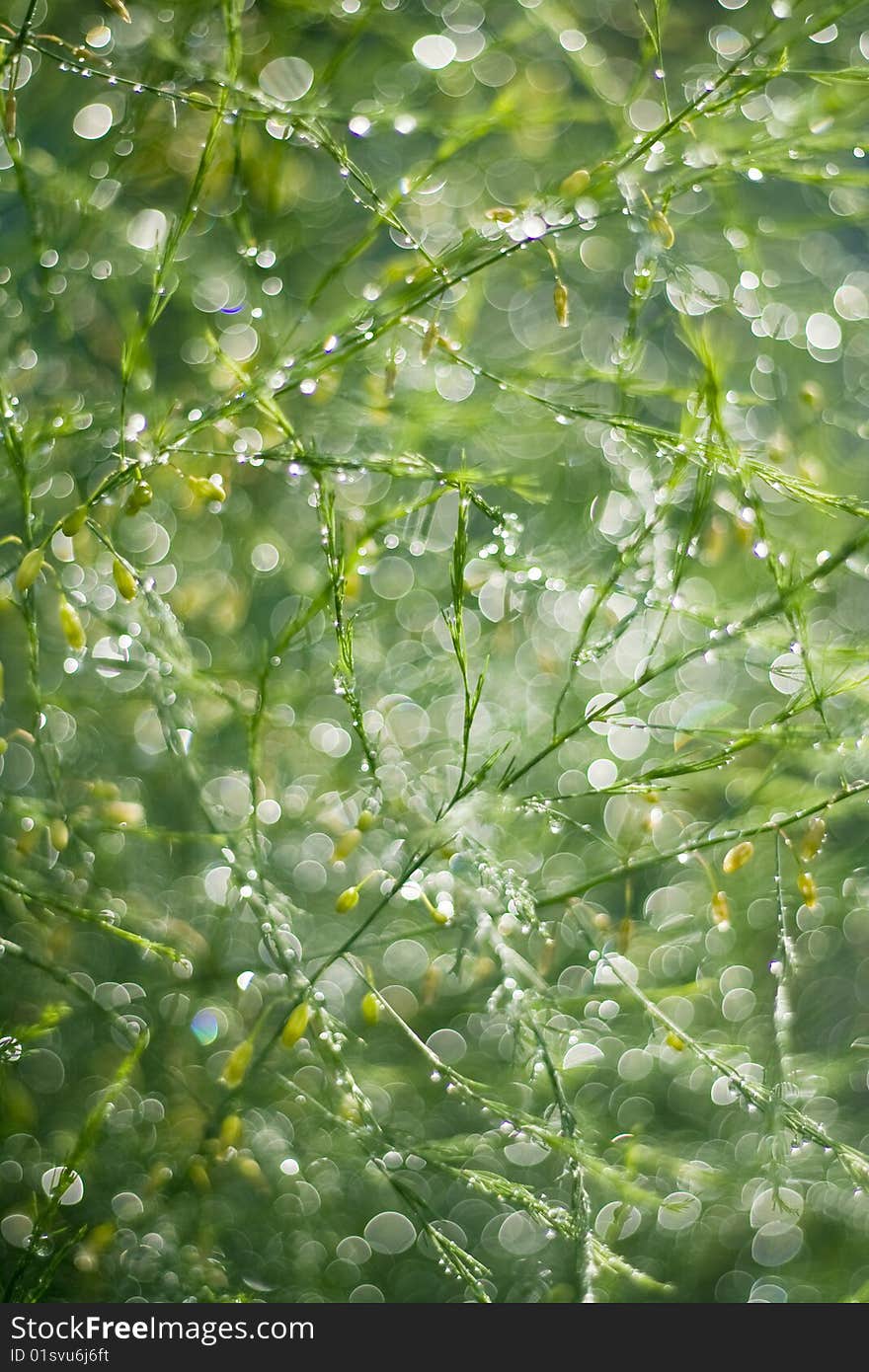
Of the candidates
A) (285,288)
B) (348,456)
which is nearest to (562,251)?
(348,456)

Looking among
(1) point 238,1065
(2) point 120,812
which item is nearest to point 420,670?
(2) point 120,812

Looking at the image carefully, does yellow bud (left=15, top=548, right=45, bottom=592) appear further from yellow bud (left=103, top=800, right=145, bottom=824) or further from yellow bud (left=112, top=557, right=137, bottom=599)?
yellow bud (left=103, top=800, right=145, bottom=824)

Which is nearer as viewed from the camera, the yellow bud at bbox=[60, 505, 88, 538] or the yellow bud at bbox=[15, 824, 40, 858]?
the yellow bud at bbox=[60, 505, 88, 538]

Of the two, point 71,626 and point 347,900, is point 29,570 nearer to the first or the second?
point 71,626

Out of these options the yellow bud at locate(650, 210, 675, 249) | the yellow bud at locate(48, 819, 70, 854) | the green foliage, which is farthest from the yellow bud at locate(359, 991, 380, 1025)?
the yellow bud at locate(650, 210, 675, 249)

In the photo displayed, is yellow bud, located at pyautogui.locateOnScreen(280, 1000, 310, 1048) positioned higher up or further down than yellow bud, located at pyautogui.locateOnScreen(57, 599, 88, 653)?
further down

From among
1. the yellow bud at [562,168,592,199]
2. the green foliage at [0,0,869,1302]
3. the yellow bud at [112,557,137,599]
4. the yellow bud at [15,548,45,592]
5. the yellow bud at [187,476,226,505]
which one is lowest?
the green foliage at [0,0,869,1302]

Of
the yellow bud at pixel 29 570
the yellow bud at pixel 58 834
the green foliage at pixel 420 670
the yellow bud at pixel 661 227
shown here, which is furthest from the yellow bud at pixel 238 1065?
the yellow bud at pixel 661 227
